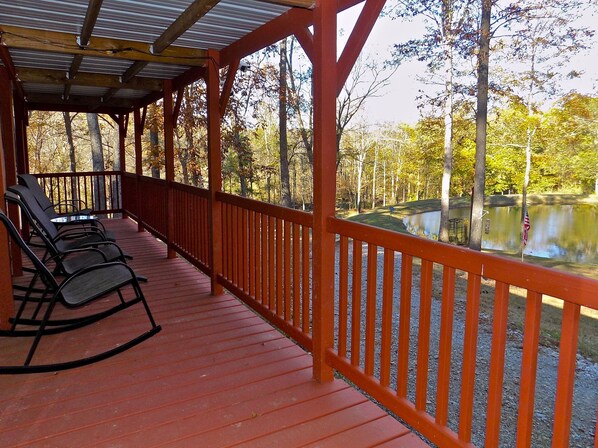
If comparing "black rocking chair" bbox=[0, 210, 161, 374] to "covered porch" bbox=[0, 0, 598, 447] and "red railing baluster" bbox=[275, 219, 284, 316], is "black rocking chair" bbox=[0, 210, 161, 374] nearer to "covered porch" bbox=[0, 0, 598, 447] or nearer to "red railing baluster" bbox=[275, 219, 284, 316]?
"covered porch" bbox=[0, 0, 598, 447]

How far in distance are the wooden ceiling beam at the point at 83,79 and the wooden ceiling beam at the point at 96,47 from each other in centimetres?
168

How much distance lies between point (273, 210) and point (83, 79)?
3.71m

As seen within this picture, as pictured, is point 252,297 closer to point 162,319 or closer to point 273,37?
point 162,319

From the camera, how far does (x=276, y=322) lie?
3139mm

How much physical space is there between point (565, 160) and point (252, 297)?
77.8ft

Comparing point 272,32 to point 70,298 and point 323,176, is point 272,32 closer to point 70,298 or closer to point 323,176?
point 323,176

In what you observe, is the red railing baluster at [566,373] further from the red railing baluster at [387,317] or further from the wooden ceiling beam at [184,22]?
the wooden ceiling beam at [184,22]

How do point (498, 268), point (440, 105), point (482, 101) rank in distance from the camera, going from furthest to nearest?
point (440, 105) < point (482, 101) < point (498, 268)

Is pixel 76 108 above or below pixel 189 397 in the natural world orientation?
above

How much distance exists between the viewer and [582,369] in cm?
697

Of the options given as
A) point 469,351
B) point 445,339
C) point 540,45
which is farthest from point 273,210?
point 540,45

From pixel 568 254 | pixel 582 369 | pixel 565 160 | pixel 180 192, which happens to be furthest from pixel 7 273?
pixel 565 160

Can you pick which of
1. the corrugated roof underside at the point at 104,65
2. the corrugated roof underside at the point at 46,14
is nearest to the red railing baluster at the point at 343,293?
the corrugated roof underside at the point at 46,14

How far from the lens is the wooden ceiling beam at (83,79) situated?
16.8ft
